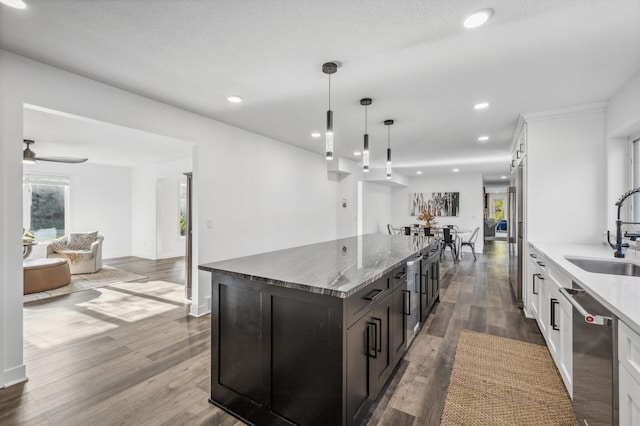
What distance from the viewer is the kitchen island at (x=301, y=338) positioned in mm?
1517

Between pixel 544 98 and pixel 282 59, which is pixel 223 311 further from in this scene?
pixel 544 98

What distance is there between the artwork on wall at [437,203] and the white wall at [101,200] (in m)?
8.85

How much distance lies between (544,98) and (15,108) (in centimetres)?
479

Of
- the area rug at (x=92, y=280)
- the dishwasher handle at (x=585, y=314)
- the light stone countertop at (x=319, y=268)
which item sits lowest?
the area rug at (x=92, y=280)

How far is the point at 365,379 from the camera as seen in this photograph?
1740 mm

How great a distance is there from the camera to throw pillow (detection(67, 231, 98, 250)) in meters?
5.98

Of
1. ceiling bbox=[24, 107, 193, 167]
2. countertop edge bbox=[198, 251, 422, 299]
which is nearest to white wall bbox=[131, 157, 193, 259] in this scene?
ceiling bbox=[24, 107, 193, 167]

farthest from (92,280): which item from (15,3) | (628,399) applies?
(628,399)

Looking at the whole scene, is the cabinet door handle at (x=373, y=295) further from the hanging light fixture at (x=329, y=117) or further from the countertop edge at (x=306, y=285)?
the hanging light fixture at (x=329, y=117)

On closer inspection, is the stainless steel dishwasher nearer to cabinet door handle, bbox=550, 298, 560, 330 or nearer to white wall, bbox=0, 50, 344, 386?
cabinet door handle, bbox=550, 298, 560, 330

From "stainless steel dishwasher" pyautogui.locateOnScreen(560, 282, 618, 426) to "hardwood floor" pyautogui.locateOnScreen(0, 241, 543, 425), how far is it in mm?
785

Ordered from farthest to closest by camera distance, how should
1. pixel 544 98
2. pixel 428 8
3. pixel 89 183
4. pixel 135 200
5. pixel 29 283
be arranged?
pixel 135 200 < pixel 89 183 < pixel 29 283 < pixel 544 98 < pixel 428 8

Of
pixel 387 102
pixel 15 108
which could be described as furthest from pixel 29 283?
pixel 387 102

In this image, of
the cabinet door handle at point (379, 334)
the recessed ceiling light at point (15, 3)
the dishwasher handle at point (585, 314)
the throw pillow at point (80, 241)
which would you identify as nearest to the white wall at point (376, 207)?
the throw pillow at point (80, 241)
